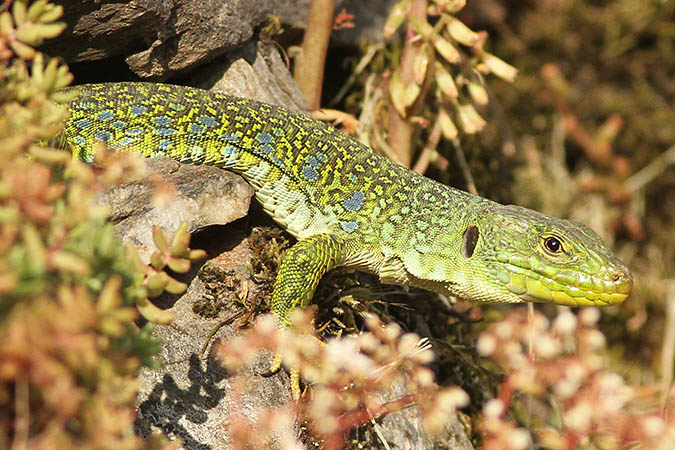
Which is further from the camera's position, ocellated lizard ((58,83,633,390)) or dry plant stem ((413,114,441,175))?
dry plant stem ((413,114,441,175))

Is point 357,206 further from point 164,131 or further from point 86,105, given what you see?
point 86,105

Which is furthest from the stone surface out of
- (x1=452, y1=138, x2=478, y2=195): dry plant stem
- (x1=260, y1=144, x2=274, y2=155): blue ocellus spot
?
(x1=452, y1=138, x2=478, y2=195): dry plant stem

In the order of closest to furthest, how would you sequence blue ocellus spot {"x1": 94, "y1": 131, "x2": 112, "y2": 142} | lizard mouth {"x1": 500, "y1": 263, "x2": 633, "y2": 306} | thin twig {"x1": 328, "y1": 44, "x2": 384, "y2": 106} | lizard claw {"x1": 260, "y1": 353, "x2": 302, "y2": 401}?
lizard claw {"x1": 260, "y1": 353, "x2": 302, "y2": 401} < lizard mouth {"x1": 500, "y1": 263, "x2": 633, "y2": 306} < blue ocellus spot {"x1": 94, "y1": 131, "x2": 112, "y2": 142} < thin twig {"x1": 328, "y1": 44, "x2": 384, "y2": 106}

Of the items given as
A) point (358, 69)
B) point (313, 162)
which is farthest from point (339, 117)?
point (313, 162)

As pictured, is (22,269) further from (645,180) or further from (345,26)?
(645,180)

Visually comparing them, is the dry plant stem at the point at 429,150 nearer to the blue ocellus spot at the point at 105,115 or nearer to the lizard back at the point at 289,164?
the lizard back at the point at 289,164

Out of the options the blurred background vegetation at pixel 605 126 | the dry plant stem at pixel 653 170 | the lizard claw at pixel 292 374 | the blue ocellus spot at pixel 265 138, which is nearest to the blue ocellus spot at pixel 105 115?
the blue ocellus spot at pixel 265 138

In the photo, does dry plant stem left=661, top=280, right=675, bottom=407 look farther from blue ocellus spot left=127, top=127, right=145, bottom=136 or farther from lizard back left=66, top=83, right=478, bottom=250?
blue ocellus spot left=127, top=127, right=145, bottom=136
